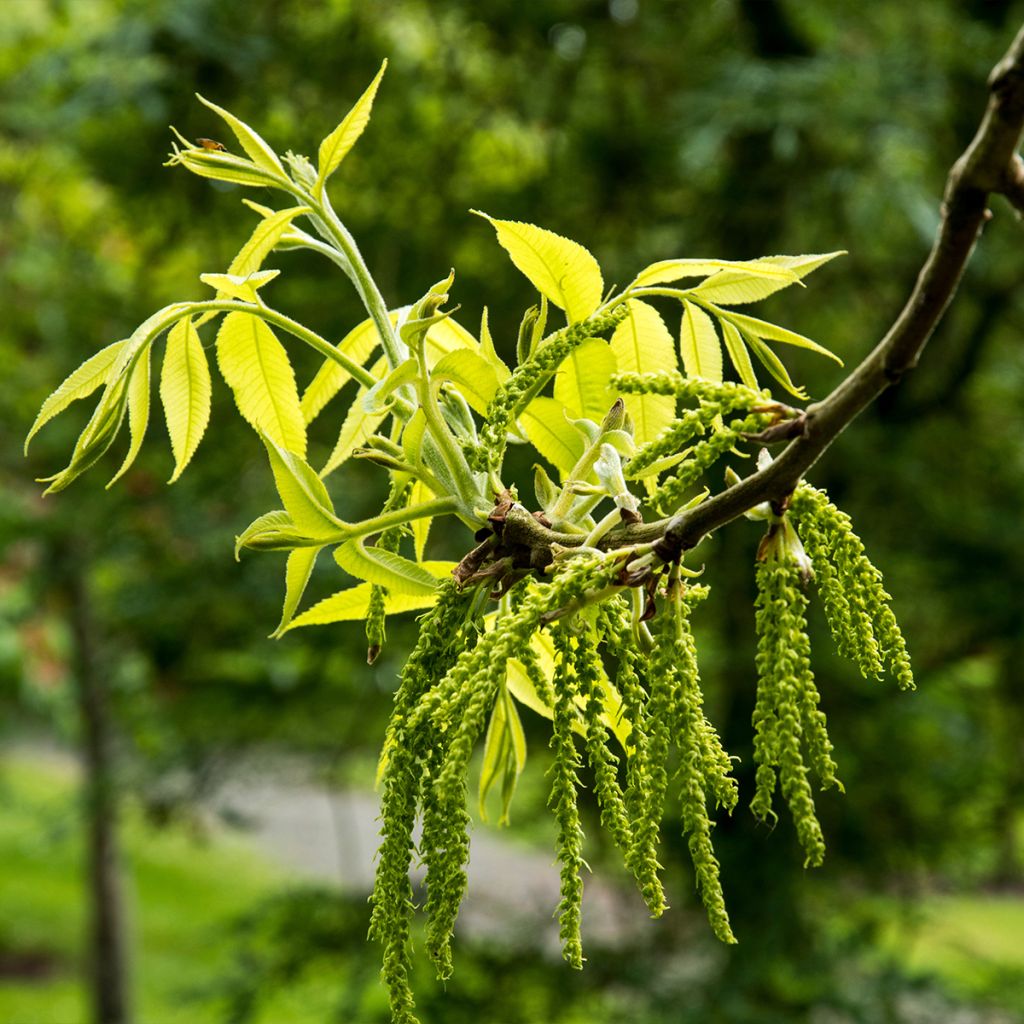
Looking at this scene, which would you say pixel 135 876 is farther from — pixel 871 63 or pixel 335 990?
pixel 871 63

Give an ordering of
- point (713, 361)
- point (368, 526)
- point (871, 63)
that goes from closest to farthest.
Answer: point (368, 526) < point (713, 361) < point (871, 63)

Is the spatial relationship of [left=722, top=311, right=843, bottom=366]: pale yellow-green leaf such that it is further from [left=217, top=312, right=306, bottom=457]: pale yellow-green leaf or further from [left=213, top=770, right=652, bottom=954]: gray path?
[left=213, top=770, right=652, bottom=954]: gray path

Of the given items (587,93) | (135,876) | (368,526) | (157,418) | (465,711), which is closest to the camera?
(465,711)

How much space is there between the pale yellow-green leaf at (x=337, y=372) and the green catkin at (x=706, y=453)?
25cm

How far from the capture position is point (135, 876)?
399 inches

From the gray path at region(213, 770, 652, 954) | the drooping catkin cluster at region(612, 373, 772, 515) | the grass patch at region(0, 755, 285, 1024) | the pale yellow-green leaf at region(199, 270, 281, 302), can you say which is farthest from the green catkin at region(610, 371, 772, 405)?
the grass patch at region(0, 755, 285, 1024)

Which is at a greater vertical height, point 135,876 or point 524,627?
point 135,876

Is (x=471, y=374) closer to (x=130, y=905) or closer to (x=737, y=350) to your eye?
(x=737, y=350)

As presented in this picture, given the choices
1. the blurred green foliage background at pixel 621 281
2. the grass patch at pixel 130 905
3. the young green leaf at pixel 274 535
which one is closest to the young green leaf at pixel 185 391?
the young green leaf at pixel 274 535

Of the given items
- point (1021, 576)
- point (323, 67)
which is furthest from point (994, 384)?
point (323, 67)

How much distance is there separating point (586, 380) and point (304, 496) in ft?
0.66

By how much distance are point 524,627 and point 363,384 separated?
218mm

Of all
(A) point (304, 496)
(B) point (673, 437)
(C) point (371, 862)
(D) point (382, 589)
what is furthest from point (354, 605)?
(C) point (371, 862)

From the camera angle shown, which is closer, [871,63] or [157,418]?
[871,63]
